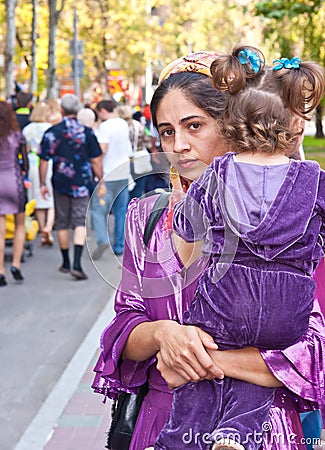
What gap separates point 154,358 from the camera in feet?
8.78

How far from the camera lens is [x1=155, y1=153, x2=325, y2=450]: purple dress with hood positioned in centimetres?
237

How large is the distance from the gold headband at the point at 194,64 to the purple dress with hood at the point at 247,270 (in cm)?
55

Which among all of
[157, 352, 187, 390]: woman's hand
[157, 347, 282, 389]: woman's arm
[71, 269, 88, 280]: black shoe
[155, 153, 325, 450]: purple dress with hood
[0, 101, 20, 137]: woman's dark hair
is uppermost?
[155, 153, 325, 450]: purple dress with hood

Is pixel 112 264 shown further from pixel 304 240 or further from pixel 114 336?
pixel 304 240

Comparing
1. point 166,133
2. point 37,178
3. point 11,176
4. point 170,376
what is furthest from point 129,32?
point 170,376

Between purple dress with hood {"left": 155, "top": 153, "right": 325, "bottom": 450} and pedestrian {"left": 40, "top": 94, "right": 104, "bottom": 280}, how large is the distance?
29.5 feet

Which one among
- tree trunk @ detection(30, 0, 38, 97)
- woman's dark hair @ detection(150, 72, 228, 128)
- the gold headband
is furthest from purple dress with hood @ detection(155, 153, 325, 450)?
tree trunk @ detection(30, 0, 38, 97)

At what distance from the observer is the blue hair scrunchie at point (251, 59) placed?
253 cm

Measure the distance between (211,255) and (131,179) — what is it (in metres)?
0.40

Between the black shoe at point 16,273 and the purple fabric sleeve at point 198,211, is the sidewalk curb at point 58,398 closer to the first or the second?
the black shoe at point 16,273

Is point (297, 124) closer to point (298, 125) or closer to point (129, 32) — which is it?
point (298, 125)

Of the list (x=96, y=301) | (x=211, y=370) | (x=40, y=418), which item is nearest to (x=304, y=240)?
(x=211, y=370)

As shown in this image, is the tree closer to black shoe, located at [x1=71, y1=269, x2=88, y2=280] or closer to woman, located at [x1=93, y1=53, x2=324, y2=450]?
black shoe, located at [x1=71, y1=269, x2=88, y2=280]

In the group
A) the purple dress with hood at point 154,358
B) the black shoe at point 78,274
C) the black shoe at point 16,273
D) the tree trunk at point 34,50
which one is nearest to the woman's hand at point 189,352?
the purple dress with hood at point 154,358
